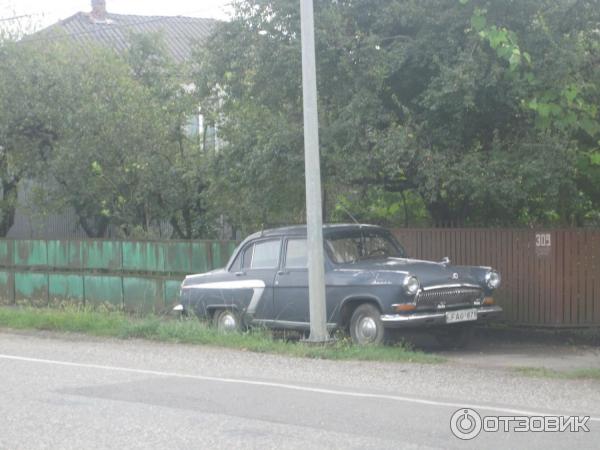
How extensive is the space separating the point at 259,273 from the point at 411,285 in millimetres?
2782

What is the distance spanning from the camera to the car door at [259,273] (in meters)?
14.2

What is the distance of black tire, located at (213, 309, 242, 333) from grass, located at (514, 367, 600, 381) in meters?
4.62

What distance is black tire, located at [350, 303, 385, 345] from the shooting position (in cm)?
1281

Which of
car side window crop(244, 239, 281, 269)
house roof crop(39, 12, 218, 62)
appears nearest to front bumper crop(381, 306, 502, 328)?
car side window crop(244, 239, 281, 269)

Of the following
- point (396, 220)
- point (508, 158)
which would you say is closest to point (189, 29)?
point (396, 220)

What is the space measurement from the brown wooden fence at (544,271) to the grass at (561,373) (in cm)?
301

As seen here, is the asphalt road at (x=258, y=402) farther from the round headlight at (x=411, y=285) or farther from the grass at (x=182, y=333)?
the round headlight at (x=411, y=285)

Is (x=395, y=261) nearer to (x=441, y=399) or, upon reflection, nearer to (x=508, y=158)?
(x=508, y=158)

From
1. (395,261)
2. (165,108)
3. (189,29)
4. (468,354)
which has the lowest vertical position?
(468,354)

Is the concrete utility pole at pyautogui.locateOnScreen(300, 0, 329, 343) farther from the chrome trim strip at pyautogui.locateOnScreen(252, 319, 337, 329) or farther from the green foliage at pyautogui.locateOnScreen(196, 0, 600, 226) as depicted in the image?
the green foliage at pyautogui.locateOnScreen(196, 0, 600, 226)

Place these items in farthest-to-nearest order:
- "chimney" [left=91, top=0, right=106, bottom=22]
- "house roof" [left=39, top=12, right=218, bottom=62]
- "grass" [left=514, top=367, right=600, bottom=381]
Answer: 1. "chimney" [left=91, top=0, right=106, bottom=22]
2. "house roof" [left=39, top=12, right=218, bottom=62]
3. "grass" [left=514, top=367, right=600, bottom=381]

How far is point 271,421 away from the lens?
8281mm

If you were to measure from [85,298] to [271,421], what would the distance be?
1214cm

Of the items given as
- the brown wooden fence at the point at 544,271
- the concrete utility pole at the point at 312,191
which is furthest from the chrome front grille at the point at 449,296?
the brown wooden fence at the point at 544,271
